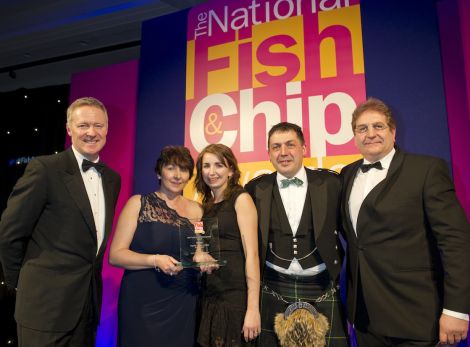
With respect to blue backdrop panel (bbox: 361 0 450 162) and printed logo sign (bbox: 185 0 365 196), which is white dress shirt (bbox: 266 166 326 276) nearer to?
printed logo sign (bbox: 185 0 365 196)

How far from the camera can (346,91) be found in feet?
12.8

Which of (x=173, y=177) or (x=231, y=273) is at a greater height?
(x=173, y=177)

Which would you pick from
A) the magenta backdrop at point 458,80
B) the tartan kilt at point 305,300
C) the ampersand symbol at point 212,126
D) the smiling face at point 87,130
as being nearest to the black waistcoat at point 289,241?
the tartan kilt at point 305,300

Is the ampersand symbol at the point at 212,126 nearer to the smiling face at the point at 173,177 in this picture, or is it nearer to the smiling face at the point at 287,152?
the smiling face at the point at 173,177

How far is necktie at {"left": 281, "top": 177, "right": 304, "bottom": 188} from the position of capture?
2.94 m

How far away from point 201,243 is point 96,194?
0.81 m

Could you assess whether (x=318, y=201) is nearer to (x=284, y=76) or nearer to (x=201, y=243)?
(x=201, y=243)

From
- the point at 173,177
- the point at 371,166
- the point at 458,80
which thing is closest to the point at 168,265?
the point at 173,177

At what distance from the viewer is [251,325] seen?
2605mm

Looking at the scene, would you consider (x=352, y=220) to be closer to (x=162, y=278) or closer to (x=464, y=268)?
(x=464, y=268)

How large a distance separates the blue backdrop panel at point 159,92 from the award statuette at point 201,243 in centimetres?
210

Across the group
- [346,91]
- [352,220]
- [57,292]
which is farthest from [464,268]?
[57,292]

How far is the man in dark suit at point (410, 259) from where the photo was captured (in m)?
2.30

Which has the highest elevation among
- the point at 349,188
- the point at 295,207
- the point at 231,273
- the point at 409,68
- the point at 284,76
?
the point at 284,76
